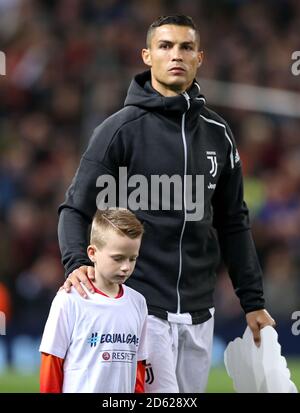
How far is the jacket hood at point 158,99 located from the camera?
498 cm

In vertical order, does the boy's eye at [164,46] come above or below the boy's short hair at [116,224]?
above

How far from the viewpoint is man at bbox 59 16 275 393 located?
4.89m

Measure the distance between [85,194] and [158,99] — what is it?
1.70ft

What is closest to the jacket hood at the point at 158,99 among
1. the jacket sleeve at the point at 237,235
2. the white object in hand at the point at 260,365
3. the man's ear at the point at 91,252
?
the jacket sleeve at the point at 237,235

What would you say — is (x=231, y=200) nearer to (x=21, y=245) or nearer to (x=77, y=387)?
(x=77, y=387)

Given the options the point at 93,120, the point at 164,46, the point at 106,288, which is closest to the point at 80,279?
the point at 106,288

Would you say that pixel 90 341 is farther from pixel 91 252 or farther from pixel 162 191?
pixel 162 191

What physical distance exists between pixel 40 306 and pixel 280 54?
4.85 m

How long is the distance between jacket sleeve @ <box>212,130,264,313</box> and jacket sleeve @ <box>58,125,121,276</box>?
622 mm

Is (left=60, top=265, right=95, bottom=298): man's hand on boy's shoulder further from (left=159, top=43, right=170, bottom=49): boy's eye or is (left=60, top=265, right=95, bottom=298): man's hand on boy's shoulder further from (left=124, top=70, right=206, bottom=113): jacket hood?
(left=159, top=43, right=170, bottom=49): boy's eye

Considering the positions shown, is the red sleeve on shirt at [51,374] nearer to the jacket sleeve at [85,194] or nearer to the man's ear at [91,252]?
the man's ear at [91,252]

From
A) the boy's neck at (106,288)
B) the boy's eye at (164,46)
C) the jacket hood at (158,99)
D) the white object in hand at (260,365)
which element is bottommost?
the white object in hand at (260,365)

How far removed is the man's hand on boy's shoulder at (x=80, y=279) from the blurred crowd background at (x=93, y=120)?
6.08 meters
